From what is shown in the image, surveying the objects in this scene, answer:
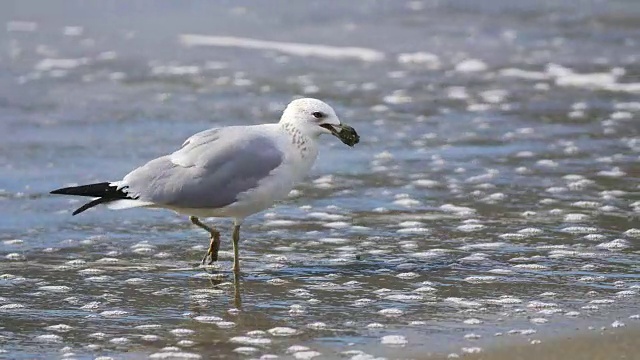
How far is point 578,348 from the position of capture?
5.39 m

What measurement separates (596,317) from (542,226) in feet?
5.75

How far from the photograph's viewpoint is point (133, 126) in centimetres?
1056

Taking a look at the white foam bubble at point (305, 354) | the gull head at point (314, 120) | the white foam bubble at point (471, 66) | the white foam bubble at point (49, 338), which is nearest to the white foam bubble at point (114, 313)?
the white foam bubble at point (49, 338)

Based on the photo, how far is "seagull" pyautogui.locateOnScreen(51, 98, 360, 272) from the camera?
21.8 ft

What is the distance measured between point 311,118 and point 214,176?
1.91 feet

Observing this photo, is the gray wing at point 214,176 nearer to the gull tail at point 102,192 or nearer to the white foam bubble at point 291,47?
the gull tail at point 102,192

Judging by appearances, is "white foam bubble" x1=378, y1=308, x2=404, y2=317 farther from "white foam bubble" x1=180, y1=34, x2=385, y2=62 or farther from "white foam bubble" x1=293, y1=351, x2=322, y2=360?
"white foam bubble" x1=180, y1=34, x2=385, y2=62

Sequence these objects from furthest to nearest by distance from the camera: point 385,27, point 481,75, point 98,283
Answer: point 385,27, point 481,75, point 98,283

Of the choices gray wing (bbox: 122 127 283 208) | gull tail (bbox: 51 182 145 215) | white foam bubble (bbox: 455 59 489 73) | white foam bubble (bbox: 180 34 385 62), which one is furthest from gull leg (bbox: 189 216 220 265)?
white foam bubble (bbox: 180 34 385 62)

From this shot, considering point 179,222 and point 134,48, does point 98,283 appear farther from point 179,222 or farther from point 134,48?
point 134,48

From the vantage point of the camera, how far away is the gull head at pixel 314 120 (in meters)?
6.77

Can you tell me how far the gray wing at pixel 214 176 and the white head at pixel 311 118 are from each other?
18 centimetres

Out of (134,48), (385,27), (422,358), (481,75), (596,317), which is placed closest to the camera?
(422,358)

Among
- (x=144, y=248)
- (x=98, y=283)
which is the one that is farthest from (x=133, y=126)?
(x=98, y=283)
